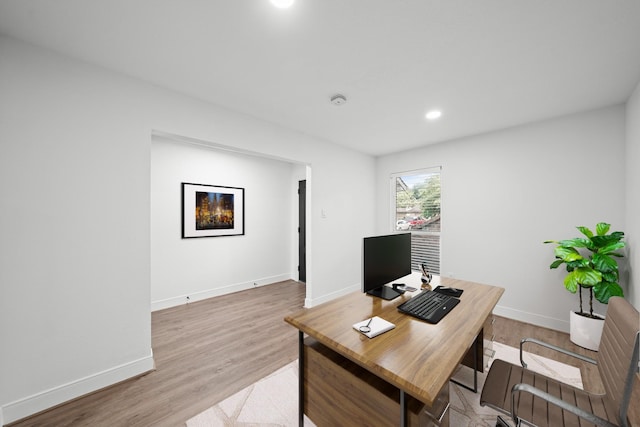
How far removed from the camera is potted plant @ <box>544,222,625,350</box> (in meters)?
2.33

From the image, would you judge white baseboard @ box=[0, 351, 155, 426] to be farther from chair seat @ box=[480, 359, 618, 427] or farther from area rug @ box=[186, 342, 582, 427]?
chair seat @ box=[480, 359, 618, 427]

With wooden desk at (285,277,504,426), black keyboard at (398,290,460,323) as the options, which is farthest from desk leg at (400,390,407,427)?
black keyboard at (398,290,460,323)

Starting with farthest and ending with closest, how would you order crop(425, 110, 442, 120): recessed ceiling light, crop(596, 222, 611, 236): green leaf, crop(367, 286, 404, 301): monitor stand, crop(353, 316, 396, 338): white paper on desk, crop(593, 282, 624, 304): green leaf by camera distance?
crop(425, 110, 442, 120): recessed ceiling light
crop(596, 222, 611, 236): green leaf
crop(593, 282, 624, 304): green leaf
crop(367, 286, 404, 301): monitor stand
crop(353, 316, 396, 338): white paper on desk

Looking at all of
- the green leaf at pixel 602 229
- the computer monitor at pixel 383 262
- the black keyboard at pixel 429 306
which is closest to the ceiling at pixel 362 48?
the green leaf at pixel 602 229

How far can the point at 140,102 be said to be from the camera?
84.7 inches

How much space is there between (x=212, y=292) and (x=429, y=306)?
11.8 feet

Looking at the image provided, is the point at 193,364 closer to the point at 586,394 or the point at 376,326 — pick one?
the point at 376,326

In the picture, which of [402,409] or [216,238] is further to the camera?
[216,238]

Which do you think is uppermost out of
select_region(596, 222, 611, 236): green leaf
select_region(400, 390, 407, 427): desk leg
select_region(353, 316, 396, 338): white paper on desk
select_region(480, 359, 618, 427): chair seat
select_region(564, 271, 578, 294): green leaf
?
select_region(596, 222, 611, 236): green leaf

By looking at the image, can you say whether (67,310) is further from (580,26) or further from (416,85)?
(580,26)

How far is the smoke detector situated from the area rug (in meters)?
2.55

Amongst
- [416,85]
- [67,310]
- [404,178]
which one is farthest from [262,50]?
[404,178]

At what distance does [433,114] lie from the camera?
288 cm

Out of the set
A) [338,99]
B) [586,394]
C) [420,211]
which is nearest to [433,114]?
[338,99]
